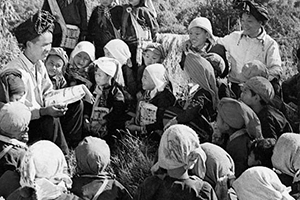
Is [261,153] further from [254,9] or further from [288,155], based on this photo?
[254,9]

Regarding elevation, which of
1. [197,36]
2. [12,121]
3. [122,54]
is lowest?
[122,54]

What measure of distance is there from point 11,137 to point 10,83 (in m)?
0.78

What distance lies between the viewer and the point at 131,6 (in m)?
8.66

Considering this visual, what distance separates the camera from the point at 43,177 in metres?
4.79

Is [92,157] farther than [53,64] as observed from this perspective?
No

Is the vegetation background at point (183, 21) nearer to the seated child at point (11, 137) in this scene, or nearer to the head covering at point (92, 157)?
the seated child at point (11, 137)

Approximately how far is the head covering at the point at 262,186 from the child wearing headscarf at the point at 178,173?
0.27m

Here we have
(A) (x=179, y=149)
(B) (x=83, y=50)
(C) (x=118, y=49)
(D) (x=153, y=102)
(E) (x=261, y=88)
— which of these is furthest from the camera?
(C) (x=118, y=49)

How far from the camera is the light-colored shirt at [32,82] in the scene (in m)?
6.65

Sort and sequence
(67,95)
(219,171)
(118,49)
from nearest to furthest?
(219,171), (67,95), (118,49)

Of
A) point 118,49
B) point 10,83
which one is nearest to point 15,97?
point 10,83

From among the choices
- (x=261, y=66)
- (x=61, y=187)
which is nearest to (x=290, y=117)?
(x=261, y=66)

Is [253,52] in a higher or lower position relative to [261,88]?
lower

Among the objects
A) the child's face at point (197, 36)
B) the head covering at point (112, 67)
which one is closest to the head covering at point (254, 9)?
the child's face at point (197, 36)
